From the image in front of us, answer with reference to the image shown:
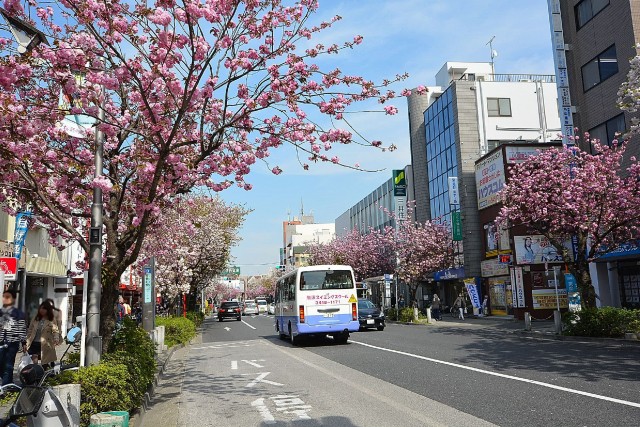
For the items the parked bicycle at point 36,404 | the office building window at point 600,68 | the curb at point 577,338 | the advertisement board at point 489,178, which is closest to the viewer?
the parked bicycle at point 36,404

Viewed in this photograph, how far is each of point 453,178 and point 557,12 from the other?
1537cm

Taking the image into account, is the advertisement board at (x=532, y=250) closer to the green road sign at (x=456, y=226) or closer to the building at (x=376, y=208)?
the green road sign at (x=456, y=226)

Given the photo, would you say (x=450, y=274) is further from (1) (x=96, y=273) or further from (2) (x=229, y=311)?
(1) (x=96, y=273)

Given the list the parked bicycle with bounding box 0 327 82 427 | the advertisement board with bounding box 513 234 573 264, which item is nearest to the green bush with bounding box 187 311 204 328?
the advertisement board with bounding box 513 234 573 264

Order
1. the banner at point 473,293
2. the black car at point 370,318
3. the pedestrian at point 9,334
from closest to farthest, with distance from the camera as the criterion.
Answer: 1. the pedestrian at point 9,334
2. the black car at point 370,318
3. the banner at point 473,293

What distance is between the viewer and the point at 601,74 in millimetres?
25781

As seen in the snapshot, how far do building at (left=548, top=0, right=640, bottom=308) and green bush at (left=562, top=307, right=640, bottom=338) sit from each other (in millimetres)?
6559

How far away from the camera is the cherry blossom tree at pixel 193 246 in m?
24.8

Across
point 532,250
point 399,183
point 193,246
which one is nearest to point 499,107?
point 399,183

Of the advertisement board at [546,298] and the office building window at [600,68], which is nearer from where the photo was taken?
the office building window at [600,68]

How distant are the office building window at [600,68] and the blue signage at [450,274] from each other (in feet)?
61.4

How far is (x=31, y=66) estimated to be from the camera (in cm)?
826

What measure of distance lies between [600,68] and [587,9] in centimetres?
345

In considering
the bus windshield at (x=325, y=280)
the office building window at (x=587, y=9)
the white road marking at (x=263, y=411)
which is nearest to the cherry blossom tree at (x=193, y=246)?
the bus windshield at (x=325, y=280)
